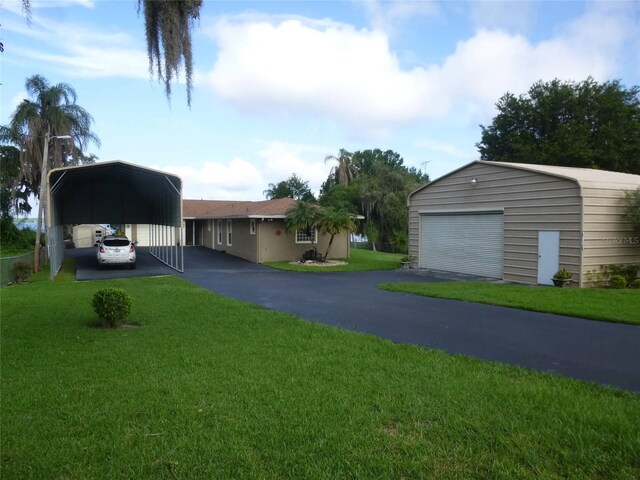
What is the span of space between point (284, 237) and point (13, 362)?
2028 cm

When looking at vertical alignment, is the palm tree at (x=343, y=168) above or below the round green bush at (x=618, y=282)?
above

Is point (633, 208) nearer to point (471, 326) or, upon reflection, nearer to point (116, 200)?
point (471, 326)

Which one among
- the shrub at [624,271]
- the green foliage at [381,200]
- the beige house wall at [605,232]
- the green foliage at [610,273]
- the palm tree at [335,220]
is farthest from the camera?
the green foliage at [381,200]

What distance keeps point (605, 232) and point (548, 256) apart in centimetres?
171

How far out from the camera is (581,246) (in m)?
14.6

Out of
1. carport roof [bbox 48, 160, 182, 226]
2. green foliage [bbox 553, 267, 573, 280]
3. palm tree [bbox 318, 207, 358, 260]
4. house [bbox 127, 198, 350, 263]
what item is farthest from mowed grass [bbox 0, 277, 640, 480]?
carport roof [bbox 48, 160, 182, 226]

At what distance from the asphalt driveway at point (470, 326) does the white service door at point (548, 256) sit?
5.03 meters

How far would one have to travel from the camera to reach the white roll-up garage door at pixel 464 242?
17938 millimetres

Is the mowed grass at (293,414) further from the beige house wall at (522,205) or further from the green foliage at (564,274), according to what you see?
the beige house wall at (522,205)

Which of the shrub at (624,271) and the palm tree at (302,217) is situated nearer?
the shrub at (624,271)

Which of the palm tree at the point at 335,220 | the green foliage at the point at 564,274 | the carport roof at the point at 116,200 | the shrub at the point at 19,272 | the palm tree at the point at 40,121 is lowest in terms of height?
the shrub at the point at 19,272

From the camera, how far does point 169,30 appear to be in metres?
5.62

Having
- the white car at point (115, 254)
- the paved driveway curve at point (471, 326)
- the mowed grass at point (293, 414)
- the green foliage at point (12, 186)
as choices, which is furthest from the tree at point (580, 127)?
the green foliage at point (12, 186)

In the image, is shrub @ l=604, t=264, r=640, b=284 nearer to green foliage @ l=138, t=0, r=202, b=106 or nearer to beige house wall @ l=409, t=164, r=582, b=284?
beige house wall @ l=409, t=164, r=582, b=284
